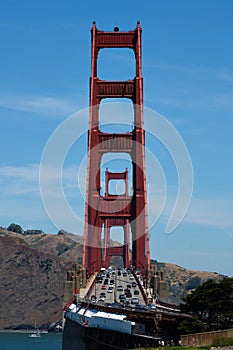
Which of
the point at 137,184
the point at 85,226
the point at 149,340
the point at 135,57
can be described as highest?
the point at 135,57

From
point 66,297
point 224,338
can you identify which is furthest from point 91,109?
point 224,338

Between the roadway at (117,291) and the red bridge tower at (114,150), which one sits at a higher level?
the red bridge tower at (114,150)

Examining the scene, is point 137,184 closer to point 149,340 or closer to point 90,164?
point 90,164

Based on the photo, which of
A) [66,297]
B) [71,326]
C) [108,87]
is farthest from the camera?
[108,87]

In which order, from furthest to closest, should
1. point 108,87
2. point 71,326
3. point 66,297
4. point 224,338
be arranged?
point 108,87 < point 66,297 < point 71,326 < point 224,338

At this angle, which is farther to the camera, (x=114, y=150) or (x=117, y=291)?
(x=114, y=150)

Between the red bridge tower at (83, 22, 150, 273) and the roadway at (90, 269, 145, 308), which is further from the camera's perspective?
the red bridge tower at (83, 22, 150, 273)

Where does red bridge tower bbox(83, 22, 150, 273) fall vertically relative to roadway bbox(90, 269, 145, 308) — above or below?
above

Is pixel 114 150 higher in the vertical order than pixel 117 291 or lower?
higher
